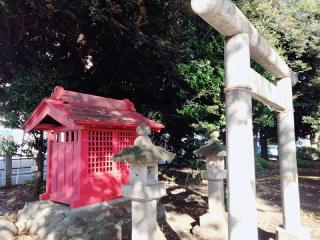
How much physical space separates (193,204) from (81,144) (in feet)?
14.8

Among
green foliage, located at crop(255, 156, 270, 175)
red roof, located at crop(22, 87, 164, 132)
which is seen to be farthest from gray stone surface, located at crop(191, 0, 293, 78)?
green foliage, located at crop(255, 156, 270, 175)

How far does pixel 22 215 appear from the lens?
22.9ft

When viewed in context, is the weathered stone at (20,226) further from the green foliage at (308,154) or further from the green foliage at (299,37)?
the green foliage at (308,154)

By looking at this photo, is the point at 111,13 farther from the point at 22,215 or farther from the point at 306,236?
the point at 306,236

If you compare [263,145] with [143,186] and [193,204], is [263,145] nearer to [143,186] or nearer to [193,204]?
[193,204]

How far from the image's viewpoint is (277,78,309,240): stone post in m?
5.30

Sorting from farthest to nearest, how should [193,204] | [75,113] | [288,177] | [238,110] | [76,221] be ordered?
[193,204], [75,113], [76,221], [288,177], [238,110]

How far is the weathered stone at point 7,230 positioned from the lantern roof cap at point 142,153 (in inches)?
145

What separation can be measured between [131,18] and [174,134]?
606 centimetres

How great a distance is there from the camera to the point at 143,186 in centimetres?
410

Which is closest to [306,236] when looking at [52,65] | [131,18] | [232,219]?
[232,219]

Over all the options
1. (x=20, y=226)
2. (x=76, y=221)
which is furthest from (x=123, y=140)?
(x=20, y=226)

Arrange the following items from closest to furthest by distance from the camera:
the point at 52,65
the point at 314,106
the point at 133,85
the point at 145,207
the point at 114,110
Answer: the point at 145,207 < the point at 114,110 < the point at 52,65 < the point at 133,85 < the point at 314,106

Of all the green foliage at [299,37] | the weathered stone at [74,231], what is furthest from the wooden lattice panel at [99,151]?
the green foliage at [299,37]
